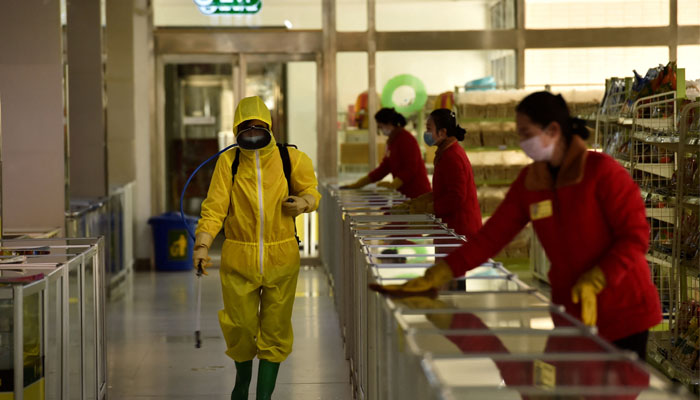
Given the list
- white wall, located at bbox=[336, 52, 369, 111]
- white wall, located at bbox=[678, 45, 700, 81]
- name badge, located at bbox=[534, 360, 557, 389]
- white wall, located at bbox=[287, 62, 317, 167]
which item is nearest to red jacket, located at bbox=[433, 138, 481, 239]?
name badge, located at bbox=[534, 360, 557, 389]

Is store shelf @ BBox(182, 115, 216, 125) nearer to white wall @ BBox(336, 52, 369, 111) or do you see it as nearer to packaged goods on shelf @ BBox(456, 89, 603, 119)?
white wall @ BBox(336, 52, 369, 111)

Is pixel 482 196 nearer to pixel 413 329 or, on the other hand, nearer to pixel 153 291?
pixel 153 291

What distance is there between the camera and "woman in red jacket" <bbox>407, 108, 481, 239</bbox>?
19.2 feet

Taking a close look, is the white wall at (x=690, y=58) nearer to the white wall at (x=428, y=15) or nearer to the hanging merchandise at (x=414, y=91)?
the white wall at (x=428, y=15)

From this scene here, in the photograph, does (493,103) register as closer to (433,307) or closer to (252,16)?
(252,16)

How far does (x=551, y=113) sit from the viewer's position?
308cm

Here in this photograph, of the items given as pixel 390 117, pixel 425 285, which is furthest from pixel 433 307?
pixel 390 117

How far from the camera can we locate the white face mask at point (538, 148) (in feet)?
10.2

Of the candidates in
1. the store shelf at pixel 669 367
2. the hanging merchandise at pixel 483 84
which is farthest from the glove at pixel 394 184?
the hanging merchandise at pixel 483 84

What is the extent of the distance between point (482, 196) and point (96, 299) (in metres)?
6.31

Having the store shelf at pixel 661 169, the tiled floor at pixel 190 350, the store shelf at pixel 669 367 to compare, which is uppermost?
the store shelf at pixel 661 169

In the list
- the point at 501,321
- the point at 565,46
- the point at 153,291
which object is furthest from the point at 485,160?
the point at 501,321

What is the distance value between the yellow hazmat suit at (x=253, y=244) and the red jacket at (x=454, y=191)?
147 centimetres

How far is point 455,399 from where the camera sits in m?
2.03
